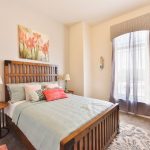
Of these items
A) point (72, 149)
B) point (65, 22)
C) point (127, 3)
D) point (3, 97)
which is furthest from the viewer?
point (65, 22)

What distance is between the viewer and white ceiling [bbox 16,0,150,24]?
2.69 m

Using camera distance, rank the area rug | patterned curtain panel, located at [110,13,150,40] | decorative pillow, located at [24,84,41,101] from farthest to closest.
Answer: patterned curtain panel, located at [110,13,150,40]
decorative pillow, located at [24,84,41,101]
the area rug

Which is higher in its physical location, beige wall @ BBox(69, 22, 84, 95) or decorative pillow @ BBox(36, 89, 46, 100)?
beige wall @ BBox(69, 22, 84, 95)

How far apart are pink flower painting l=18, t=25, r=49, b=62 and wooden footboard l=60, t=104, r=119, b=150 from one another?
224 centimetres

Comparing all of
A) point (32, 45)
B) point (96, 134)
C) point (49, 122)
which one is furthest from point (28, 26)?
point (96, 134)

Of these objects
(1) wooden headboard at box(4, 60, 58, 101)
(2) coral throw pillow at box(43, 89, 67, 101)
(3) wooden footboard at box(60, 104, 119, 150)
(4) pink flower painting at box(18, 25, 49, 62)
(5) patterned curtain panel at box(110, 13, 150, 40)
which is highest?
(5) patterned curtain panel at box(110, 13, 150, 40)

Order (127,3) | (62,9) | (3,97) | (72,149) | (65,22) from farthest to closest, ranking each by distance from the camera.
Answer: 1. (65,22)
2. (62,9)
3. (127,3)
4. (3,97)
5. (72,149)

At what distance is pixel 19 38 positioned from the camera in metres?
2.74

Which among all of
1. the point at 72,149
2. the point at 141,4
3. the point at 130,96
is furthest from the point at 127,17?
the point at 72,149

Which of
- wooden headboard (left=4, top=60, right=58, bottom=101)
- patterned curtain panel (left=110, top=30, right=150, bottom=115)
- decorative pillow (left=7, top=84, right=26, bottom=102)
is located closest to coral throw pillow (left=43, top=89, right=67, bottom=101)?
decorative pillow (left=7, top=84, right=26, bottom=102)

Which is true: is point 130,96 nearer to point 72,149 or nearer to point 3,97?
point 72,149

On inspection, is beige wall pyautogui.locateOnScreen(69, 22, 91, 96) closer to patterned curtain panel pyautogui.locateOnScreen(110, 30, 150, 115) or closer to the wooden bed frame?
the wooden bed frame

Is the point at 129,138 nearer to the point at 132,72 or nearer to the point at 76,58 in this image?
the point at 132,72

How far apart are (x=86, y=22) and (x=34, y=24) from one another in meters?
1.64
